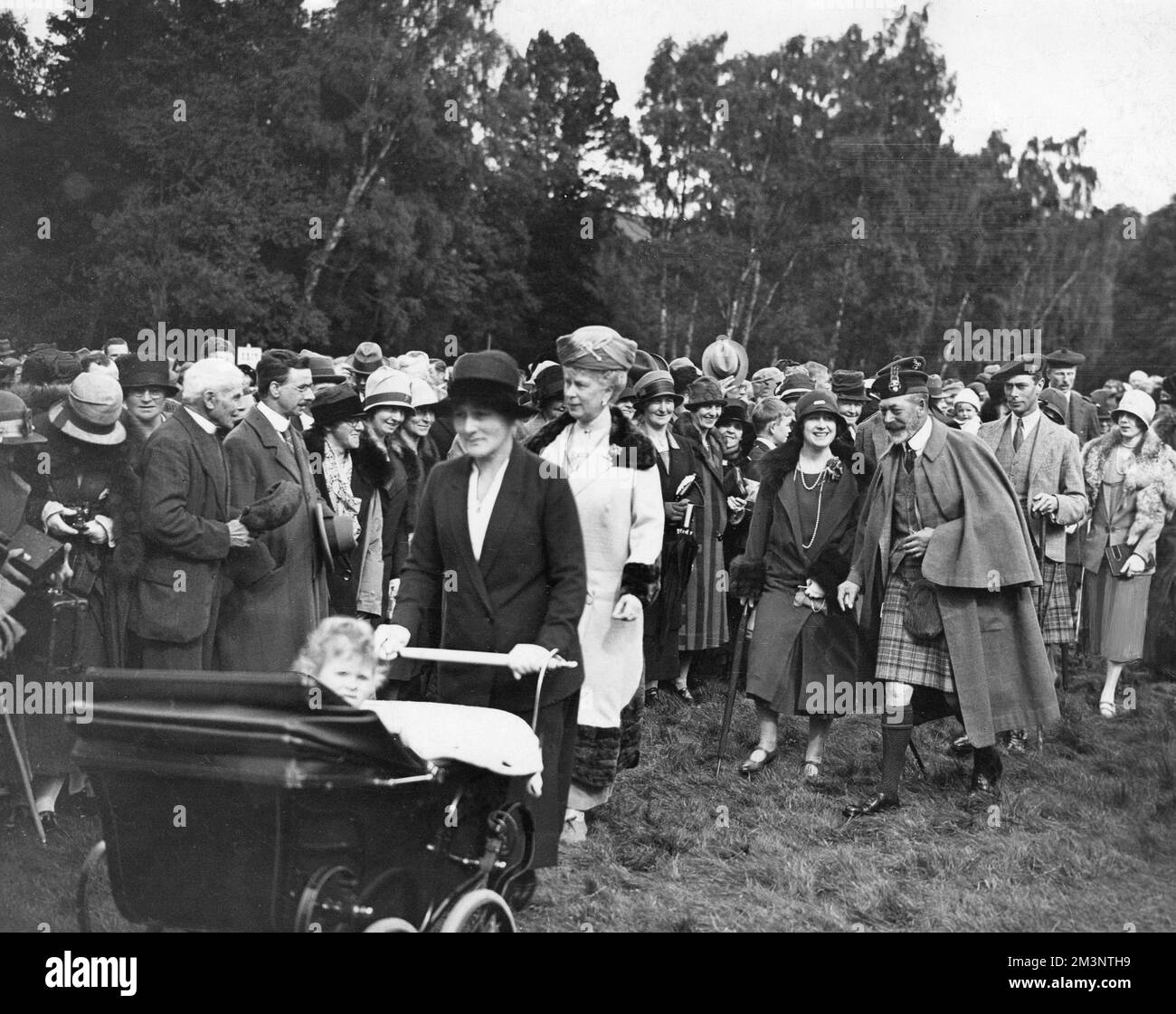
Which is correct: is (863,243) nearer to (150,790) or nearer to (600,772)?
(600,772)

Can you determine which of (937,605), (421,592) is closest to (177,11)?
(421,592)

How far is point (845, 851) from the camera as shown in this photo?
6.04 m

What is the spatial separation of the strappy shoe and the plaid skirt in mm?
938

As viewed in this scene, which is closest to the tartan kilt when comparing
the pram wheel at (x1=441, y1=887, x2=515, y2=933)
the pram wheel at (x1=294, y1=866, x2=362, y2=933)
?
the pram wheel at (x1=441, y1=887, x2=515, y2=933)

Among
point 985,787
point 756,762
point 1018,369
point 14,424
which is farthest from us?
point 1018,369

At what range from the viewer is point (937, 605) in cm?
689

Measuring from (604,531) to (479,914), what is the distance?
2435 millimetres

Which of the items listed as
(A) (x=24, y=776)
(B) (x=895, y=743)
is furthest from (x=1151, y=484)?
(A) (x=24, y=776)

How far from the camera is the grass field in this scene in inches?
203

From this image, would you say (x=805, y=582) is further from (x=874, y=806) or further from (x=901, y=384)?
(x=874, y=806)

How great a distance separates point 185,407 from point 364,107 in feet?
8.25

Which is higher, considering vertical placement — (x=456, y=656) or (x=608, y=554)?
(x=608, y=554)

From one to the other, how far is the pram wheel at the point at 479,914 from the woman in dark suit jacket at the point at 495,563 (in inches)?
26.0

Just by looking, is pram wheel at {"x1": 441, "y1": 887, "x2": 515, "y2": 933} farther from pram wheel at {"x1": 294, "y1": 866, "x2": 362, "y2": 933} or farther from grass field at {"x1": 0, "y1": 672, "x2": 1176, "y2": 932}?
grass field at {"x1": 0, "y1": 672, "x2": 1176, "y2": 932}
